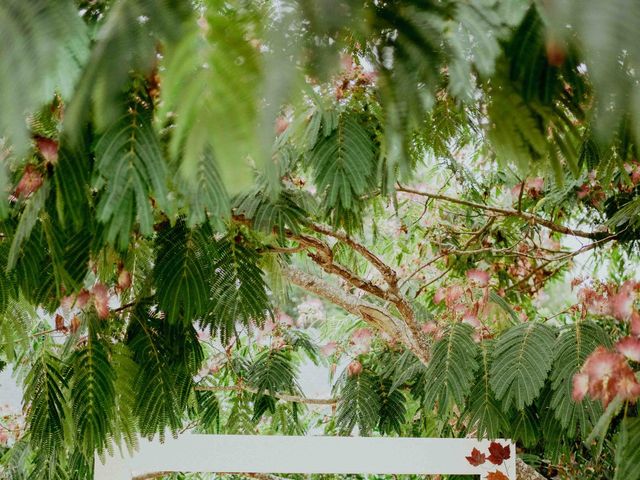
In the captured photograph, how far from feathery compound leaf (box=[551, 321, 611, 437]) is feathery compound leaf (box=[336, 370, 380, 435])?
0.82 m

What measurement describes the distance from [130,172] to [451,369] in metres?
1.12

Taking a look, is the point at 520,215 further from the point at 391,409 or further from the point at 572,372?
the point at 391,409

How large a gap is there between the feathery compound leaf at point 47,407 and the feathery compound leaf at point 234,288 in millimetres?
295

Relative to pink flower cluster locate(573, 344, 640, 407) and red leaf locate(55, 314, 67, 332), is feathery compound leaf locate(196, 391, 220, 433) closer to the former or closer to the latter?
red leaf locate(55, 314, 67, 332)

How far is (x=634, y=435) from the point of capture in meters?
1.00

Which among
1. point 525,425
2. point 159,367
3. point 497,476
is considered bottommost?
point 497,476

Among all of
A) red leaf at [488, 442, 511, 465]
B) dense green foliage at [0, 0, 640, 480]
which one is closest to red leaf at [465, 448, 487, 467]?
red leaf at [488, 442, 511, 465]

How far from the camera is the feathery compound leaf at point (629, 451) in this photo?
3.21ft

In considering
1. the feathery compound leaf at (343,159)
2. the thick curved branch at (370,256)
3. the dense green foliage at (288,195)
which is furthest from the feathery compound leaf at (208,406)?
the feathery compound leaf at (343,159)

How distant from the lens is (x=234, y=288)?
1430 mm

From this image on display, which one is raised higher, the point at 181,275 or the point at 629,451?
the point at 181,275

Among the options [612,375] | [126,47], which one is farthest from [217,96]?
[612,375]

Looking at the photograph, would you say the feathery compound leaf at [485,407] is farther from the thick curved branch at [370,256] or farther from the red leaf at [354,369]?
the red leaf at [354,369]

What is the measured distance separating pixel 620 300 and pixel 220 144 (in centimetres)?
109
